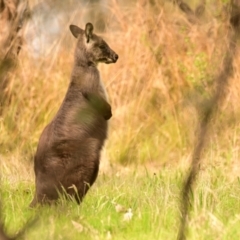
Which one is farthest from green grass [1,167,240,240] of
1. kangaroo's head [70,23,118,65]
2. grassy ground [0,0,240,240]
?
kangaroo's head [70,23,118,65]

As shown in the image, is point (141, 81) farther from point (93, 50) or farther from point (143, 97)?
point (93, 50)

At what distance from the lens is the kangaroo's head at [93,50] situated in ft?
22.5

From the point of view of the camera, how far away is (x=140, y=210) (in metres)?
4.70

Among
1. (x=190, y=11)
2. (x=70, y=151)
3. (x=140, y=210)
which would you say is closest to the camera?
(x=140, y=210)

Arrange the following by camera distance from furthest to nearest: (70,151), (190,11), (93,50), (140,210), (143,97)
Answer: (190,11)
(143,97)
(93,50)
(70,151)
(140,210)

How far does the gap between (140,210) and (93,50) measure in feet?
8.35

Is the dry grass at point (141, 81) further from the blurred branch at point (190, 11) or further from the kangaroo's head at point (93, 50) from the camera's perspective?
the kangaroo's head at point (93, 50)

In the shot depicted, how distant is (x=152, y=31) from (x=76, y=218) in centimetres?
486

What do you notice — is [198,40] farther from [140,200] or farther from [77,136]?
[140,200]

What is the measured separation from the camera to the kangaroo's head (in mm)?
6844

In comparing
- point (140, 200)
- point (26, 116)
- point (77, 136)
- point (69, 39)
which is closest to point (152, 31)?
point (69, 39)

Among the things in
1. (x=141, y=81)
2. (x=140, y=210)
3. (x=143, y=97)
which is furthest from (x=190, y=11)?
Answer: (x=140, y=210)

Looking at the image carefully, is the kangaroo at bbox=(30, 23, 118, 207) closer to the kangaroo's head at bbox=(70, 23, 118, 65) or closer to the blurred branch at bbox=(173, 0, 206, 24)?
the kangaroo's head at bbox=(70, 23, 118, 65)

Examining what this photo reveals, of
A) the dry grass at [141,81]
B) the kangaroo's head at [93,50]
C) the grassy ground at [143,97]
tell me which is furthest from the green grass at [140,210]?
the dry grass at [141,81]
